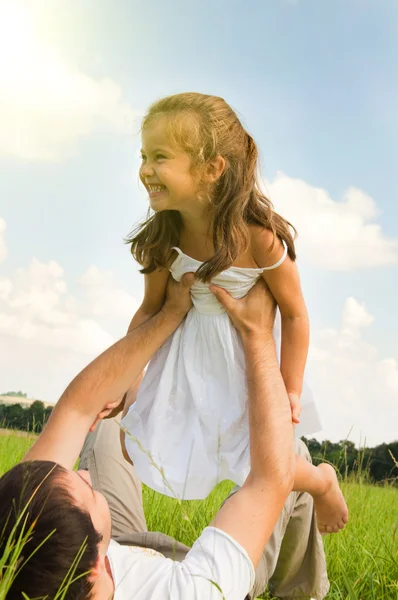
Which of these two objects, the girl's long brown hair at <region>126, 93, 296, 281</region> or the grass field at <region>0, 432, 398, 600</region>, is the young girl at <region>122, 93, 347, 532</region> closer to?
the girl's long brown hair at <region>126, 93, 296, 281</region>

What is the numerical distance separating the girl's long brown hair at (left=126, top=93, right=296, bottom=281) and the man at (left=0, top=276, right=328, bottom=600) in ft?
0.67

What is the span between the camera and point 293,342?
11.2ft

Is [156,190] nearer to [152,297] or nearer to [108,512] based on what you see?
[152,297]

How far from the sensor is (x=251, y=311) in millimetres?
3305

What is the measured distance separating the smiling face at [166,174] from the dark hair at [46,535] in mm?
1623

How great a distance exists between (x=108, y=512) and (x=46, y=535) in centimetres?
34

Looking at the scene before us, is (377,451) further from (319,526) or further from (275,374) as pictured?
(275,374)

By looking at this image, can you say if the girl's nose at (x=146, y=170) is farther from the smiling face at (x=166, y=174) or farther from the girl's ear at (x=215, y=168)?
the girl's ear at (x=215, y=168)

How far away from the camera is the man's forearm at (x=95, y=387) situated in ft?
10.3

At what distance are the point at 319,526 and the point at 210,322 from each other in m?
1.08

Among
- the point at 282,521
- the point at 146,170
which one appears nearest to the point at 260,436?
the point at 282,521

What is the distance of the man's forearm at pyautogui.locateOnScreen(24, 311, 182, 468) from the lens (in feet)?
10.3

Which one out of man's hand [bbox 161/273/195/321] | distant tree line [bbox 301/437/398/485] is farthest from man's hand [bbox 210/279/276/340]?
distant tree line [bbox 301/437/398/485]

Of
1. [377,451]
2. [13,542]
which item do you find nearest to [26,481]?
[13,542]
